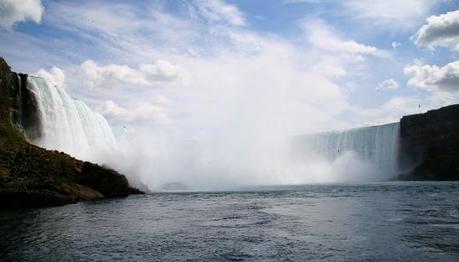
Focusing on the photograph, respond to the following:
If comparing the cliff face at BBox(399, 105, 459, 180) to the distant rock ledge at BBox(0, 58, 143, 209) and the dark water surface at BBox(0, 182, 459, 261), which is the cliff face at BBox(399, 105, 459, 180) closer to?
the distant rock ledge at BBox(0, 58, 143, 209)

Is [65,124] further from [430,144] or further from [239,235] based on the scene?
[430,144]

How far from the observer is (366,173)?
4296 inches

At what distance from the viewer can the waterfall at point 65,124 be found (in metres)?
62.6

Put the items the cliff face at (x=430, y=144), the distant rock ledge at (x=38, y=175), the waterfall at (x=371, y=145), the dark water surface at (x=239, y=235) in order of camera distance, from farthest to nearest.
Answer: the waterfall at (x=371, y=145), the cliff face at (x=430, y=144), the distant rock ledge at (x=38, y=175), the dark water surface at (x=239, y=235)

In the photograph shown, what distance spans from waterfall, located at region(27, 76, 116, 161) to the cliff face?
7021 centimetres

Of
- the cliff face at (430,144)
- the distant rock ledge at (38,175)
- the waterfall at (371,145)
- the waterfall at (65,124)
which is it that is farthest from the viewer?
the waterfall at (371,145)

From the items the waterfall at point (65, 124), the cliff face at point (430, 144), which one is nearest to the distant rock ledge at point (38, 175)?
the waterfall at point (65, 124)

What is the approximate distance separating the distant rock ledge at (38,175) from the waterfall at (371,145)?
69873mm

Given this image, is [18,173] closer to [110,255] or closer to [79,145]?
[79,145]

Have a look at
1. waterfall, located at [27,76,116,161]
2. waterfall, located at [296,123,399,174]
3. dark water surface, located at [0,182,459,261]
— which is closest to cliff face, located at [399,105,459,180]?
waterfall, located at [296,123,399,174]

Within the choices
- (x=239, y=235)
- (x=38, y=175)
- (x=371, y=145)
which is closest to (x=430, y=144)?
(x=371, y=145)

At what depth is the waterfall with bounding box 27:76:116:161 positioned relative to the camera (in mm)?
62562

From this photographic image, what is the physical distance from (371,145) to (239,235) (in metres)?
96.2

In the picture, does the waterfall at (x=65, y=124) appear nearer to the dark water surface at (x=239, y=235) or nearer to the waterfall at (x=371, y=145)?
the dark water surface at (x=239, y=235)
